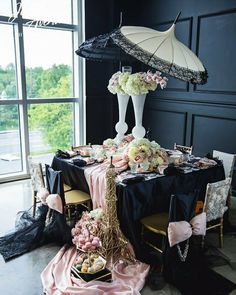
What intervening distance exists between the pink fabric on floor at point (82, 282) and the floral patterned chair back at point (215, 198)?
2.43ft

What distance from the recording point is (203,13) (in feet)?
14.4

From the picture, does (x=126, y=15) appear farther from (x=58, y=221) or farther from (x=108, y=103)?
(x=58, y=221)

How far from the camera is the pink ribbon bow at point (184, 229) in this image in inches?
94.7

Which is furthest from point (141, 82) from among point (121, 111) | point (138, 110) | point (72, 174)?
point (72, 174)

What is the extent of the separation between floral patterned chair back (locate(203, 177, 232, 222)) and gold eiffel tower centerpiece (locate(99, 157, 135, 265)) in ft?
2.57

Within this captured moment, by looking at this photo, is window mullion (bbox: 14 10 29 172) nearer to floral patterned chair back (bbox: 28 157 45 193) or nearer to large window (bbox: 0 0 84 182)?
large window (bbox: 0 0 84 182)

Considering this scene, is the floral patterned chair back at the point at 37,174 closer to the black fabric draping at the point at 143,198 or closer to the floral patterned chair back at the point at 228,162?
the black fabric draping at the point at 143,198

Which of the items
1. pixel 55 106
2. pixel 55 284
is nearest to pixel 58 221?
pixel 55 284

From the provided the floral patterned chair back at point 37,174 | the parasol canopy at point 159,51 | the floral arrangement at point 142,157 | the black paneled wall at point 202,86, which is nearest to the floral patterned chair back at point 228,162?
the black paneled wall at point 202,86

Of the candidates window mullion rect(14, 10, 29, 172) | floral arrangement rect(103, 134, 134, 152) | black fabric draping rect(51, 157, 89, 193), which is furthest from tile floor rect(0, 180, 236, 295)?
window mullion rect(14, 10, 29, 172)

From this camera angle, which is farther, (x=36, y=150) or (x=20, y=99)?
(x=36, y=150)

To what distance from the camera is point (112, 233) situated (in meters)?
2.66

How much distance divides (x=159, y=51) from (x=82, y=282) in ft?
6.44

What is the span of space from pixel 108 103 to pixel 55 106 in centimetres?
103
